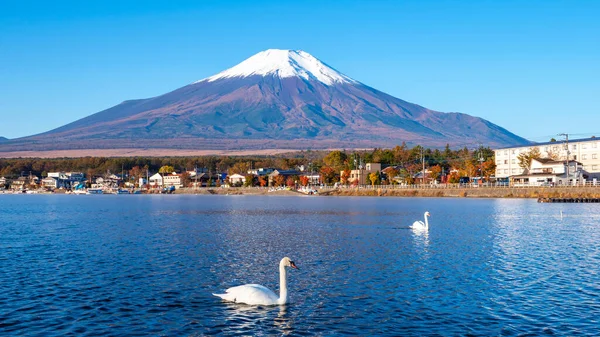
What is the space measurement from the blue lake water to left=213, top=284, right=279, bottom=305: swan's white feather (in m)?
0.18

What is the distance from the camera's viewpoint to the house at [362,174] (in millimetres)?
111400

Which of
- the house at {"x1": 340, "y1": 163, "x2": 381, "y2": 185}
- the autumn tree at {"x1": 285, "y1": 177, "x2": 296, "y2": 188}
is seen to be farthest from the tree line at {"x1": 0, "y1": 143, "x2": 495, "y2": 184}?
the autumn tree at {"x1": 285, "y1": 177, "x2": 296, "y2": 188}

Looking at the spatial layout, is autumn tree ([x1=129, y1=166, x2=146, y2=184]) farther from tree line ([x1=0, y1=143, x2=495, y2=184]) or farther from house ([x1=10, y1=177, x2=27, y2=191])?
house ([x1=10, y1=177, x2=27, y2=191])

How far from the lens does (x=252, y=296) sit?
45.5 ft

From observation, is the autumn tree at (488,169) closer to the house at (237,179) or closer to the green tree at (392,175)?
the green tree at (392,175)

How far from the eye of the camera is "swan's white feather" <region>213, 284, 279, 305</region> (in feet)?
45.4

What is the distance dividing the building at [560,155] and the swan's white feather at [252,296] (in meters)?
74.3

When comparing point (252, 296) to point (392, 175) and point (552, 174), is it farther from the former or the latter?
point (392, 175)

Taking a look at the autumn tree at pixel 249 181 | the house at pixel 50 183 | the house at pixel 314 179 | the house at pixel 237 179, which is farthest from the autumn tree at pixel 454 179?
the house at pixel 50 183

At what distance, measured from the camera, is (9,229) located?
33.8 metres

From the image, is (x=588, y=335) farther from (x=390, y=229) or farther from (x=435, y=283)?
(x=390, y=229)

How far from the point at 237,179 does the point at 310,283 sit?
405 ft

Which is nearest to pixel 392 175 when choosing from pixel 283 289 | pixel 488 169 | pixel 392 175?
pixel 392 175

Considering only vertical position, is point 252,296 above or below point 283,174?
below
